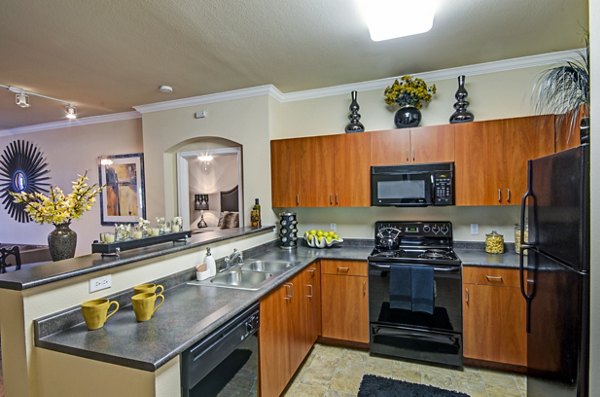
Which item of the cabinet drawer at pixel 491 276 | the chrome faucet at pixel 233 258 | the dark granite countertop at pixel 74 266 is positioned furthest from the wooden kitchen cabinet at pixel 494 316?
the dark granite countertop at pixel 74 266

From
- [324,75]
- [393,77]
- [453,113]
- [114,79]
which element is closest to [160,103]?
[114,79]

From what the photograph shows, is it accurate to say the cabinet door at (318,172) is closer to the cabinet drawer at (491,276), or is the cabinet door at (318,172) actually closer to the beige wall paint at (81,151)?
the cabinet drawer at (491,276)

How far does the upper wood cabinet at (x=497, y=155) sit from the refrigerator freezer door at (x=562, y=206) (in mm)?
875

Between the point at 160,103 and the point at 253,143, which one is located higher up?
the point at 160,103

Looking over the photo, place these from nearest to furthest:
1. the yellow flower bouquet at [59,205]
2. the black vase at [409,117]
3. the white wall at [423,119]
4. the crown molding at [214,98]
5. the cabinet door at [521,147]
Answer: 1. the yellow flower bouquet at [59,205]
2. the cabinet door at [521,147]
3. the white wall at [423,119]
4. the black vase at [409,117]
5. the crown molding at [214,98]

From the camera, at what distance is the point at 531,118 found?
2.63 metres

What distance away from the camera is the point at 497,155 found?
2.72 meters

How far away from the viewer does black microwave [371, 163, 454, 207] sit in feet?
9.36

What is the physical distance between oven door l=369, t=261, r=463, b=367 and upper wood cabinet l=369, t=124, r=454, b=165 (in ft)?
3.37

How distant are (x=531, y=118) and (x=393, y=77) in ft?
4.32

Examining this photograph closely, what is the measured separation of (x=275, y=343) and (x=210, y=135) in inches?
104

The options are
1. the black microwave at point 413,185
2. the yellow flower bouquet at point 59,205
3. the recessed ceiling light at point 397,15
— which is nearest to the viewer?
the recessed ceiling light at point 397,15

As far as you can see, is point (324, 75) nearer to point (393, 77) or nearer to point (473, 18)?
point (393, 77)

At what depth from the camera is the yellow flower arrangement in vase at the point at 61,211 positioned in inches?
86.1
